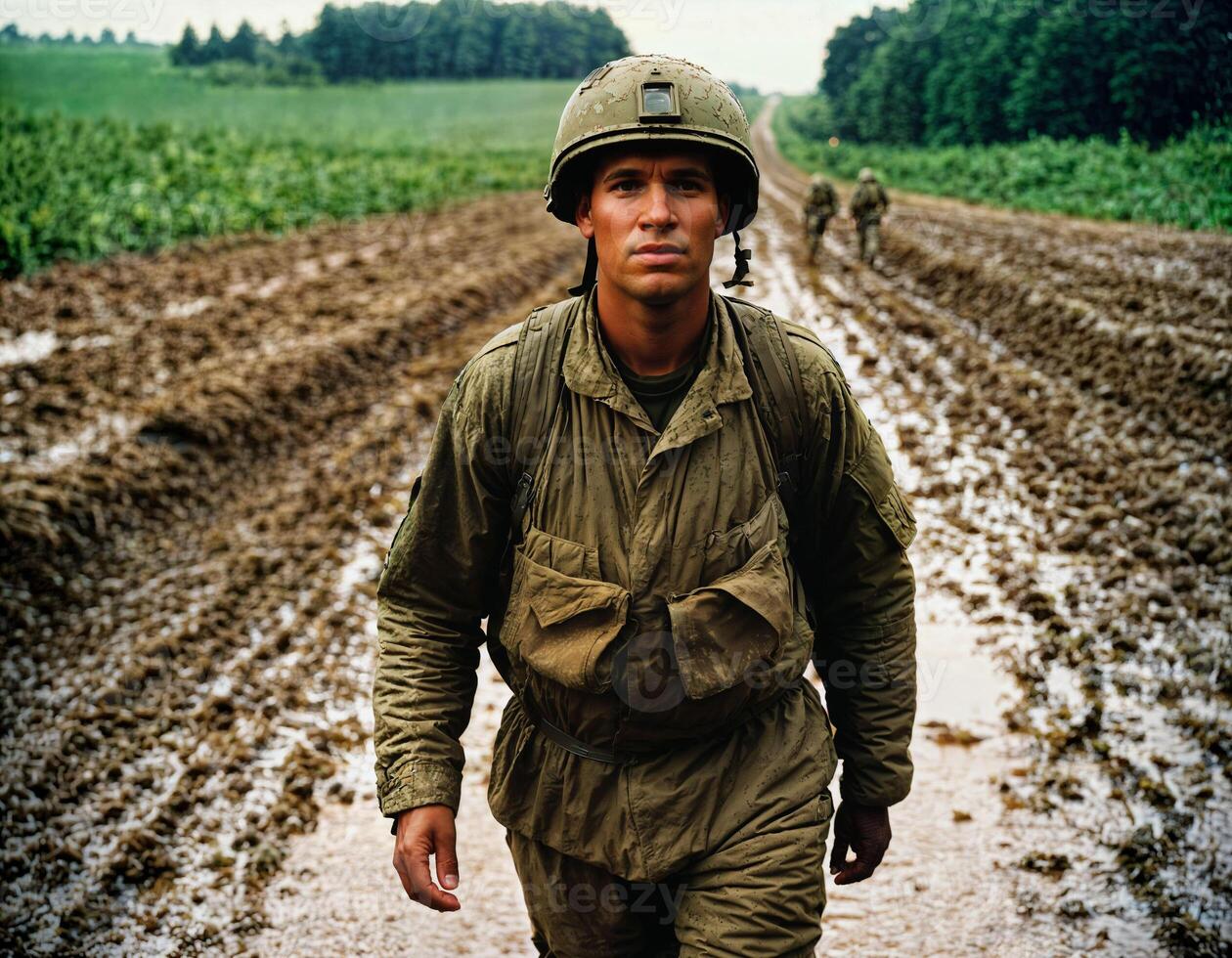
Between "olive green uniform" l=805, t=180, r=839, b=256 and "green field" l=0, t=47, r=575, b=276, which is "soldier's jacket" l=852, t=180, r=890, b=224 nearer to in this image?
"olive green uniform" l=805, t=180, r=839, b=256

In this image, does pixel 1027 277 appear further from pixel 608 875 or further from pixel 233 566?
pixel 608 875

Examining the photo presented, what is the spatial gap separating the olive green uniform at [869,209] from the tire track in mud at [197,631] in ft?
28.4

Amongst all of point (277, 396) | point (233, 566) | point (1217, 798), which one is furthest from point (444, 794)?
point (277, 396)

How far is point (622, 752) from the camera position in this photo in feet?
6.37

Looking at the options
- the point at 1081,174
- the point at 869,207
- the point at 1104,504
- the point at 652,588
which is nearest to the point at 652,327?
the point at 652,588

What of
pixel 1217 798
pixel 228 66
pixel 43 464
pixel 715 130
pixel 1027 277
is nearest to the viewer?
pixel 715 130

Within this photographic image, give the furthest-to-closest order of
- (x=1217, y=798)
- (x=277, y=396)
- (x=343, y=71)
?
(x=343, y=71), (x=277, y=396), (x=1217, y=798)

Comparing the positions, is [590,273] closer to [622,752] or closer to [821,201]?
[622,752]

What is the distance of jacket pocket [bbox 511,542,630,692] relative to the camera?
1.83 meters

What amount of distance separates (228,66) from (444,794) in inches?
2429

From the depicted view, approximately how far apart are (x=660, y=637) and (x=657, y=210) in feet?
2.66

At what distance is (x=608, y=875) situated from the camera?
1966 millimetres

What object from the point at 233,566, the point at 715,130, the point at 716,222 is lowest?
the point at 233,566
